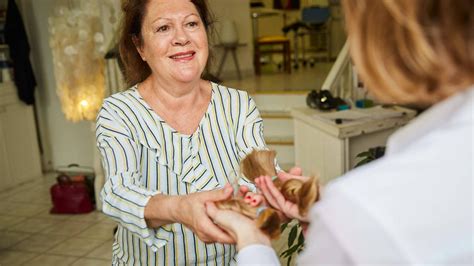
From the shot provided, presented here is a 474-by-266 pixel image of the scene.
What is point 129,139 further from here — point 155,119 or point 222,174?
point 222,174

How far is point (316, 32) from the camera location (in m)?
8.63

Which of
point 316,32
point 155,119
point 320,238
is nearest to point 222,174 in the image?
point 155,119

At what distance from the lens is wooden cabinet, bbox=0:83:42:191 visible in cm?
470

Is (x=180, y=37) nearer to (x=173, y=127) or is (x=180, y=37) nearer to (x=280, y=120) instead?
(x=173, y=127)

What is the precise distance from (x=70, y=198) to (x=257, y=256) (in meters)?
3.56

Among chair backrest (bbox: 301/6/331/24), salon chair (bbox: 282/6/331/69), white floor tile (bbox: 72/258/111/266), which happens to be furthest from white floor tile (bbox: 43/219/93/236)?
chair backrest (bbox: 301/6/331/24)

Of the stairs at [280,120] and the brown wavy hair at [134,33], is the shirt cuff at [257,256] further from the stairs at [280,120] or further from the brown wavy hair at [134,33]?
the stairs at [280,120]

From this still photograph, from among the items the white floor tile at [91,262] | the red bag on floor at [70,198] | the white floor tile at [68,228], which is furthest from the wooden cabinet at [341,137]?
the red bag on floor at [70,198]

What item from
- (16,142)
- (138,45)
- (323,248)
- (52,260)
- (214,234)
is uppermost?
(138,45)

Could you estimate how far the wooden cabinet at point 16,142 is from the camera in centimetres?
470

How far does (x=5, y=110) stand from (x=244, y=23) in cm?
354

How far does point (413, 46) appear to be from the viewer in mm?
572

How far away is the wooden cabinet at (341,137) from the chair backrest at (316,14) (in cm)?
504

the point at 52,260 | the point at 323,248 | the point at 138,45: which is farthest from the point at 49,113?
the point at 323,248
